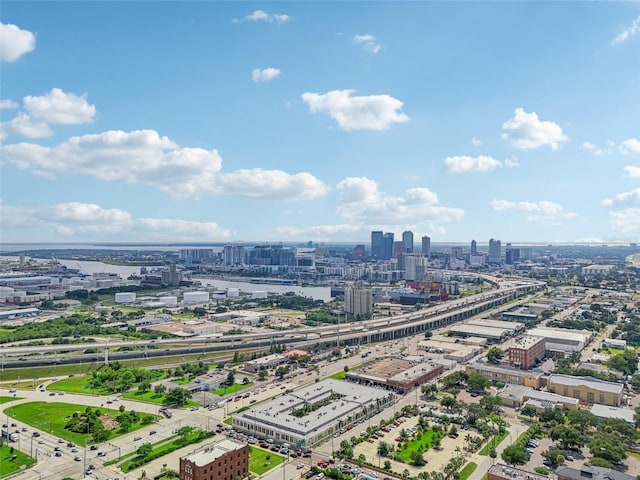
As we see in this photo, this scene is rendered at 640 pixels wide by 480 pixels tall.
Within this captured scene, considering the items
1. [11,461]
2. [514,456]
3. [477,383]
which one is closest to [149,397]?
[11,461]

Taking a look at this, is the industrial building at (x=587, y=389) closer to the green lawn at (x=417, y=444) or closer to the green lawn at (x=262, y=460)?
the green lawn at (x=417, y=444)

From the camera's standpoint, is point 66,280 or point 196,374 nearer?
point 196,374

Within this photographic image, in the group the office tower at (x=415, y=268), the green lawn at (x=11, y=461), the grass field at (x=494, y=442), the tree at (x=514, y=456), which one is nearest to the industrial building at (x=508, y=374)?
the grass field at (x=494, y=442)

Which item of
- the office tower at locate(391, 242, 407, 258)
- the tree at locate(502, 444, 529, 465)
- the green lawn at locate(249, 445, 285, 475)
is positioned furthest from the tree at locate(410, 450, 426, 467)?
the office tower at locate(391, 242, 407, 258)

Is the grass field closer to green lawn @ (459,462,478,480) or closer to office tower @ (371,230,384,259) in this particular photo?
green lawn @ (459,462,478,480)

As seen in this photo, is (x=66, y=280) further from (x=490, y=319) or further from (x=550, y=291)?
(x=550, y=291)

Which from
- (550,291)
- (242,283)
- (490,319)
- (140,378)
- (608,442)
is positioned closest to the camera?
(608,442)

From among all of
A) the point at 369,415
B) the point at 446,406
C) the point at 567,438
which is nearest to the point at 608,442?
the point at 567,438
